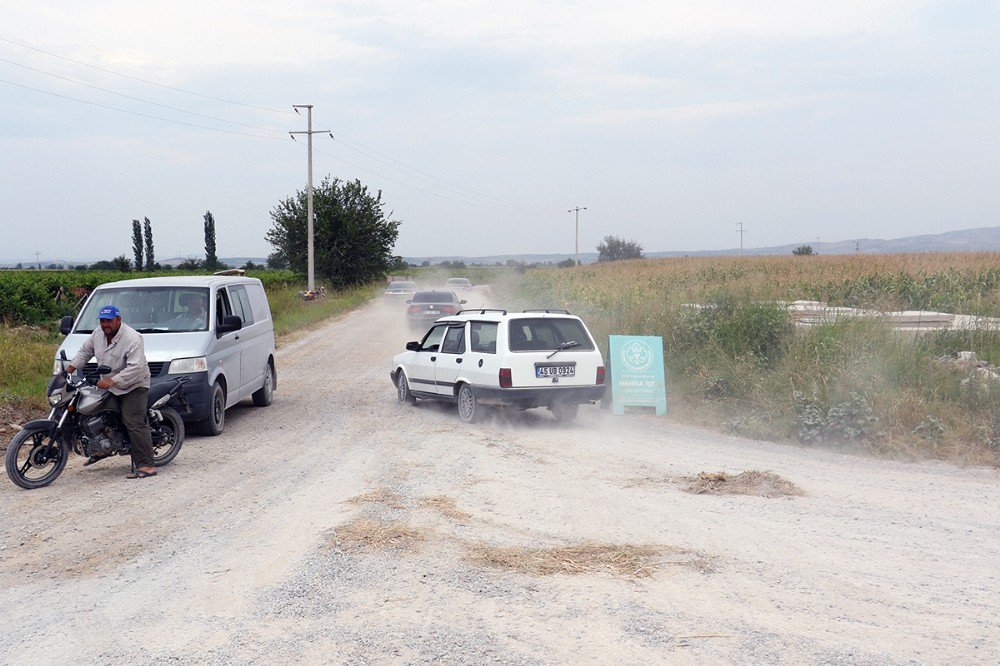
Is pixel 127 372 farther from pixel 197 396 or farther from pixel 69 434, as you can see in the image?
pixel 197 396

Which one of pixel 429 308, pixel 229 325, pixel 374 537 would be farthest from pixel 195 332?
pixel 429 308

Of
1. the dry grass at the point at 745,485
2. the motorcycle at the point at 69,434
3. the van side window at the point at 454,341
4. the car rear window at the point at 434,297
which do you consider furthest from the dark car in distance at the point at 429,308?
the dry grass at the point at 745,485

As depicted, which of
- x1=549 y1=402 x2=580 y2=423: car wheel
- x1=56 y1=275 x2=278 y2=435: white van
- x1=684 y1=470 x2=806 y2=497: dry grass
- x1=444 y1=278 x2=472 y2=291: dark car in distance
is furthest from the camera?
x1=444 y1=278 x2=472 y2=291: dark car in distance

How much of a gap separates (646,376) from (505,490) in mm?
5985

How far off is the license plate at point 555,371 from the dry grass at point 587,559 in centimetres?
602

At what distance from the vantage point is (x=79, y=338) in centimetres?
1166

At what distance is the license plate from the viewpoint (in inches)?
490

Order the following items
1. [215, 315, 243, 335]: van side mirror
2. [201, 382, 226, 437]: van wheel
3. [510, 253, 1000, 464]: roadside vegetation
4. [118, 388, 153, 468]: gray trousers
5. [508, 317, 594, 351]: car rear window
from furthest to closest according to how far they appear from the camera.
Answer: [508, 317, 594, 351]: car rear window < [215, 315, 243, 335]: van side mirror < [201, 382, 226, 437]: van wheel < [510, 253, 1000, 464]: roadside vegetation < [118, 388, 153, 468]: gray trousers

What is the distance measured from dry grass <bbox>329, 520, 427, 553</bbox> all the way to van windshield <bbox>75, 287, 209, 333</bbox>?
20.0ft

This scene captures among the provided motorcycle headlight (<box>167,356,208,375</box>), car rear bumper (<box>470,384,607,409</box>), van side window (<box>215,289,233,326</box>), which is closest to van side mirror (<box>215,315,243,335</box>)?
van side window (<box>215,289,233,326</box>)

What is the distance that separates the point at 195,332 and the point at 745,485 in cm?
730

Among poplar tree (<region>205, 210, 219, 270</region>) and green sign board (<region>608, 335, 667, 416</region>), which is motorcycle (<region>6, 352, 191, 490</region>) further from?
poplar tree (<region>205, 210, 219, 270</region>)

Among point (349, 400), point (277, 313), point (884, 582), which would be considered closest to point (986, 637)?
point (884, 582)

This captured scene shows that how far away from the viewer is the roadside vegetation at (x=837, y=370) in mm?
11258
